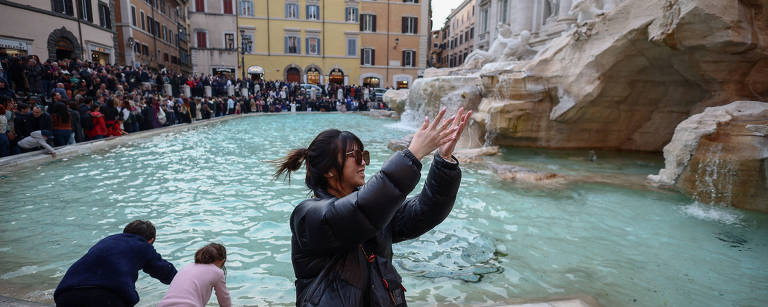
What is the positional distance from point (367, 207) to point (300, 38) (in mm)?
42254

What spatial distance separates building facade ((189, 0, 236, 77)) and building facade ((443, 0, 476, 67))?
979 inches

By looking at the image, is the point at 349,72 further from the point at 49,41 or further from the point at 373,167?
the point at 373,167

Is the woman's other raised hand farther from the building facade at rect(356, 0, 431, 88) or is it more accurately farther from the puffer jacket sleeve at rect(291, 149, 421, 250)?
the building facade at rect(356, 0, 431, 88)

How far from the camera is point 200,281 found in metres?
2.58

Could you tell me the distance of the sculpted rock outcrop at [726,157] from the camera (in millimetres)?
6016

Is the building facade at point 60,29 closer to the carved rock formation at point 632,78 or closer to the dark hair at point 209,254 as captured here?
the carved rock formation at point 632,78

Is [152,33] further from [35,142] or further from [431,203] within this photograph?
[431,203]

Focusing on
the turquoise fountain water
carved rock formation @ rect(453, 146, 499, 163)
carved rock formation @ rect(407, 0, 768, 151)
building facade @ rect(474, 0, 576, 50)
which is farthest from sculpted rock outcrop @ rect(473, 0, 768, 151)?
building facade @ rect(474, 0, 576, 50)

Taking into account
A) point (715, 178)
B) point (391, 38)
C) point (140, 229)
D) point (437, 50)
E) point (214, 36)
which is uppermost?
point (437, 50)

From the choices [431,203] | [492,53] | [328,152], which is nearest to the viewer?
[328,152]

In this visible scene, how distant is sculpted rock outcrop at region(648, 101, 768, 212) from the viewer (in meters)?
6.02

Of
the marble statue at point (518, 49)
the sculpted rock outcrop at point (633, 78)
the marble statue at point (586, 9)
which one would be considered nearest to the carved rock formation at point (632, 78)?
the sculpted rock outcrop at point (633, 78)

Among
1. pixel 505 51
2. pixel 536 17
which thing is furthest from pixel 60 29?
pixel 536 17

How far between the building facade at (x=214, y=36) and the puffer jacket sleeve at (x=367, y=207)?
4056cm
